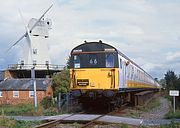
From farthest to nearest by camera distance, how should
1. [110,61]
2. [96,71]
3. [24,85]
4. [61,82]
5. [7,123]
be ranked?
[24,85], [61,82], [96,71], [110,61], [7,123]

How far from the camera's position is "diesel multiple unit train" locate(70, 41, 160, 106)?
19688 millimetres

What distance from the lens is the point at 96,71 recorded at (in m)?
20.0

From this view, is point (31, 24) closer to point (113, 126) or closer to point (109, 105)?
point (109, 105)

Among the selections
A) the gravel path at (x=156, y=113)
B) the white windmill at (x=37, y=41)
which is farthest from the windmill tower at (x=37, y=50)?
the gravel path at (x=156, y=113)

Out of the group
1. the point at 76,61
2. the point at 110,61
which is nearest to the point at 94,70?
the point at 110,61

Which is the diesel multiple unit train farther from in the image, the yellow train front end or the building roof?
the building roof

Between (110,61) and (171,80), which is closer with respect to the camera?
(110,61)

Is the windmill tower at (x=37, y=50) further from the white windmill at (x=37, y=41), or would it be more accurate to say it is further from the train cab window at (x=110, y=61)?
the train cab window at (x=110, y=61)

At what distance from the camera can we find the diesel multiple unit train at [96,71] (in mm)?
19688

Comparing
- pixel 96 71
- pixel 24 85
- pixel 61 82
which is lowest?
pixel 24 85

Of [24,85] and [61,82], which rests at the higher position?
[61,82]

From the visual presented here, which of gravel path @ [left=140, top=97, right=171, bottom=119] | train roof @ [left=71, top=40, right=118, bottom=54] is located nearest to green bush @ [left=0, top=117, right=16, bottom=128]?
train roof @ [left=71, top=40, right=118, bottom=54]

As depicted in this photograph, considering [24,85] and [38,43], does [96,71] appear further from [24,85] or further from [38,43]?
[38,43]

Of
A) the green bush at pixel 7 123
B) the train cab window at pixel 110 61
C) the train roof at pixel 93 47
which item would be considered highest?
the train roof at pixel 93 47
